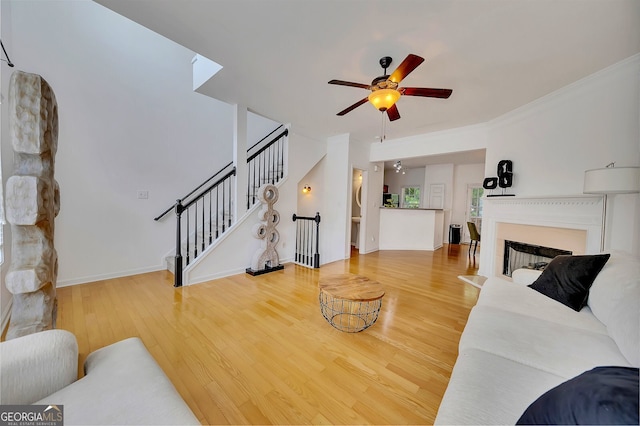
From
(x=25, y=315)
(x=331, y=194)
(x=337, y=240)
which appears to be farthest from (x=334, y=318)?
(x=331, y=194)

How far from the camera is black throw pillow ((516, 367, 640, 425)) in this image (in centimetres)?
53

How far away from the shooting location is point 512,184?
144 inches

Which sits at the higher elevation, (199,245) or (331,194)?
(331,194)

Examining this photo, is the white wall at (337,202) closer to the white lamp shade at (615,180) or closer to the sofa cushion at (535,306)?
the sofa cushion at (535,306)

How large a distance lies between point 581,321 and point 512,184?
2.75m

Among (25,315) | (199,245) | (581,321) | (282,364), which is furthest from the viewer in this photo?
(199,245)

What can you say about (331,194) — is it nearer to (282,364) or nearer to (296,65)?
(296,65)

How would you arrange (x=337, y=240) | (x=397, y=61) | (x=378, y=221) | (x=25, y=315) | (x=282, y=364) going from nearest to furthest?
(x=25, y=315) < (x=282, y=364) < (x=397, y=61) < (x=337, y=240) < (x=378, y=221)

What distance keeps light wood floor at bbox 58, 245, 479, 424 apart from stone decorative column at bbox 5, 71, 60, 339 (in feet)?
2.63

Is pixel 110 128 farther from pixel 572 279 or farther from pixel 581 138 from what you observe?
pixel 581 138

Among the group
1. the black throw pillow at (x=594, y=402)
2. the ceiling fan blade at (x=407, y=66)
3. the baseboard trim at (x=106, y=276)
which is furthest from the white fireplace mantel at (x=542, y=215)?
the baseboard trim at (x=106, y=276)

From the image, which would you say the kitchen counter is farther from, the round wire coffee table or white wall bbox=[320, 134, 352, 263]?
the round wire coffee table

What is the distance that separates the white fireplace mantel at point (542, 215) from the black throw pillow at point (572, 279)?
116cm

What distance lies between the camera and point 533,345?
131 cm
